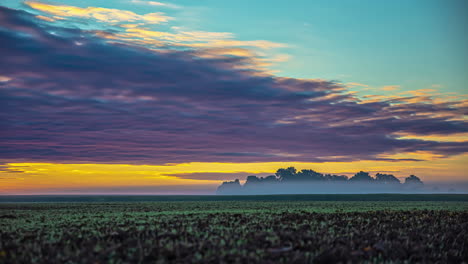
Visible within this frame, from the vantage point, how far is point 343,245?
66.7 feet

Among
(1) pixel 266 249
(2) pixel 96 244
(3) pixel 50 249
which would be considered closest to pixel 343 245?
(1) pixel 266 249

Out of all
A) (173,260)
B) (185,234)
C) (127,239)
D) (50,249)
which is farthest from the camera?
(185,234)

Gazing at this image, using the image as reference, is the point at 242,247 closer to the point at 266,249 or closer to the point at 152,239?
the point at 266,249

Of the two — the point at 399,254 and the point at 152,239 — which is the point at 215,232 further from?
the point at 399,254

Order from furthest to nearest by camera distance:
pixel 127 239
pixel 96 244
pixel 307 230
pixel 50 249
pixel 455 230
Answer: pixel 455 230 → pixel 307 230 → pixel 127 239 → pixel 96 244 → pixel 50 249

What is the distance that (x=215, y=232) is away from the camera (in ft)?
81.0

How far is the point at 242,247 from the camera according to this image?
756 inches

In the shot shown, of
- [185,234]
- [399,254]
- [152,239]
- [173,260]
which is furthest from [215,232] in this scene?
[399,254]

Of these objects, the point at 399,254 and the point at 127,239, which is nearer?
the point at 399,254

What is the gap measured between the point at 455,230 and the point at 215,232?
15.4 meters

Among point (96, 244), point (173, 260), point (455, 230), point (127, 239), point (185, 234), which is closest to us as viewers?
point (173, 260)

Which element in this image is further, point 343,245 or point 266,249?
point 343,245

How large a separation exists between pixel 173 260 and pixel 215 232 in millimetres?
8457

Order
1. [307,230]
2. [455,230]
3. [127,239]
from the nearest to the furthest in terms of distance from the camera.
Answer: [127,239] → [307,230] → [455,230]
